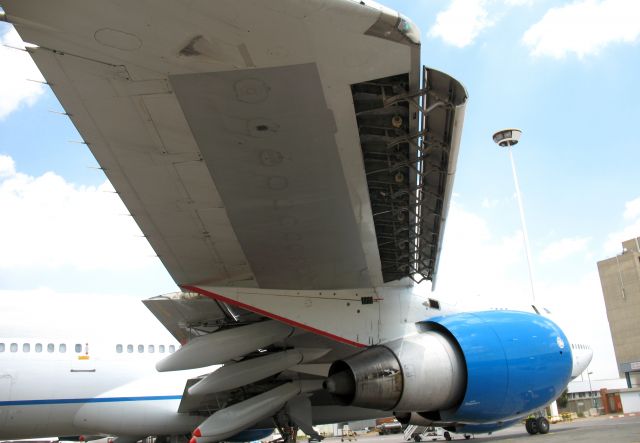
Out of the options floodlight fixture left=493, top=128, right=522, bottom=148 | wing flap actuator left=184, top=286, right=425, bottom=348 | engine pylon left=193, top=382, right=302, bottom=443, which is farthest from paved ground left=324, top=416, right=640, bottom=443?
floodlight fixture left=493, top=128, right=522, bottom=148

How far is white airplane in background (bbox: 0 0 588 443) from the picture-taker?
3529 mm

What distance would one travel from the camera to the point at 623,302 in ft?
257

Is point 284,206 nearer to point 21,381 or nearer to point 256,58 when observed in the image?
point 256,58

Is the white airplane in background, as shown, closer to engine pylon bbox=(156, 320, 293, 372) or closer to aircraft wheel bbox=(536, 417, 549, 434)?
engine pylon bbox=(156, 320, 293, 372)

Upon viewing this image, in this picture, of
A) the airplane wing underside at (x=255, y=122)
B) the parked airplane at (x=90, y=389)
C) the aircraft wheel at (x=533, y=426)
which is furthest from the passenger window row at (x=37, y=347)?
the aircraft wheel at (x=533, y=426)

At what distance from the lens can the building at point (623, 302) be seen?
252 ft

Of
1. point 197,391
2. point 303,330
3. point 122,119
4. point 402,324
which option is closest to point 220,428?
point 197,391

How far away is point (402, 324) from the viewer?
8.83m

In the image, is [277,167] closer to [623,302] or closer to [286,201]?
[286,201]

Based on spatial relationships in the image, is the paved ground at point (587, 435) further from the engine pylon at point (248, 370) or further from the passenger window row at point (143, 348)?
the passenger window row at point (143, 348)

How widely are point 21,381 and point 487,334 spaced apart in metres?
7.77

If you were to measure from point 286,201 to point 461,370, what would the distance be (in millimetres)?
3819

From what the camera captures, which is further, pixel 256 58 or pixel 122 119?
pixel 122 119

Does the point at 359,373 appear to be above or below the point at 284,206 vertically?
below
